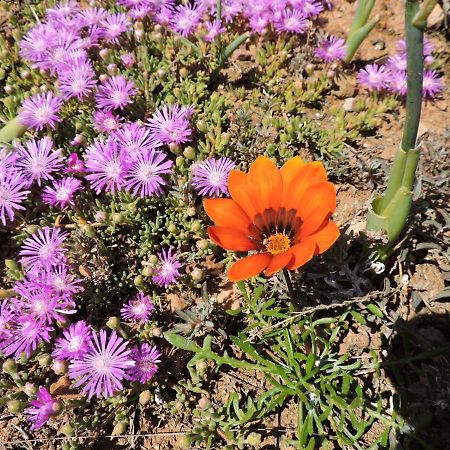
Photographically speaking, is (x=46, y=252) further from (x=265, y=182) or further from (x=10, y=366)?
(x=265, y=182)

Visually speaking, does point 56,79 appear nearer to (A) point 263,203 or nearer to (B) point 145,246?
(B) point 145,246

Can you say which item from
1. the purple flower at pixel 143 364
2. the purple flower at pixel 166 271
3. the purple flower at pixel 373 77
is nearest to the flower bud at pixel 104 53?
the purple flower at pixel 166 271

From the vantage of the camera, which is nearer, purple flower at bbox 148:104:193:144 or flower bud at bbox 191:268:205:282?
flower bud at bbox 191:268:205:282

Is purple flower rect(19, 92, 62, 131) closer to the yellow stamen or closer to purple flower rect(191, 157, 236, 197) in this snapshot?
purple flower rect(191, 157, 236, 197)

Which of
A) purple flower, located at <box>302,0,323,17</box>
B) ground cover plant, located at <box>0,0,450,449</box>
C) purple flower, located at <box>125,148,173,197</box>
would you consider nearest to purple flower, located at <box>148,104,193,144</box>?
ground cover plant, located at <box>0,0,450,449</box>

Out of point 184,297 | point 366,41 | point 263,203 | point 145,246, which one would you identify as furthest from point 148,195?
point 366,41
